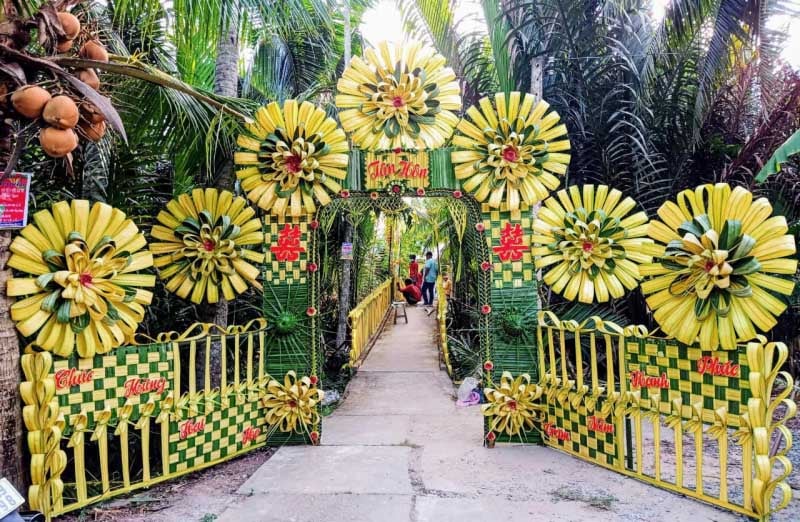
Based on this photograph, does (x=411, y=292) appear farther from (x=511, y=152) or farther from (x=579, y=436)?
(x=579, y=436)

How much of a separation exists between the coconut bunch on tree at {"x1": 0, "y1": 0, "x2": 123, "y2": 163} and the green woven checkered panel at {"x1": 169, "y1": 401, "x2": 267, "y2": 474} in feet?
6.91

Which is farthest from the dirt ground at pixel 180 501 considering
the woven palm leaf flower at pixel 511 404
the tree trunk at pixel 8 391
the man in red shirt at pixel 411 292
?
the man in red shirt at pixel 411 292

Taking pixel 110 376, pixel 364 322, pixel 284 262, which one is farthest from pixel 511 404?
pixel 364 322

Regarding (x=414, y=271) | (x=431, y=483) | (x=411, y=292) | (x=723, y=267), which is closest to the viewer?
(x=723, y=267)

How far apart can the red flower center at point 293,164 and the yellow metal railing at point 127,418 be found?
51.5 inches

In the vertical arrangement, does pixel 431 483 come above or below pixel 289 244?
below

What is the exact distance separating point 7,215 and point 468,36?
→ 5.25 m

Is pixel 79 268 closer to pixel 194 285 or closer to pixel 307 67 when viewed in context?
pixel 194 285

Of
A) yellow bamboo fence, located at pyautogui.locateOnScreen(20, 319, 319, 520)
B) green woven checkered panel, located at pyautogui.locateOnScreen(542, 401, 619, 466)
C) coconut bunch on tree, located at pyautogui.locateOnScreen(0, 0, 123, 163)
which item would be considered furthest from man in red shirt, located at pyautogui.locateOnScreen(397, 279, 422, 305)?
coconut bunch on tree, located at pyautogui.locateOnScreen(0, 0, 123, 163)

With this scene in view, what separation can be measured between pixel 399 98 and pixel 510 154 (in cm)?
101

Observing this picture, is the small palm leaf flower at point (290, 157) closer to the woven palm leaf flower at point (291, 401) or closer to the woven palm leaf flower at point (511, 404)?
the woven palm leaf flower at point (291, 401)

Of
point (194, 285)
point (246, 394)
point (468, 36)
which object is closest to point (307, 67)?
point (468, 36)

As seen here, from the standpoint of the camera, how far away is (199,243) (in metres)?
4.51

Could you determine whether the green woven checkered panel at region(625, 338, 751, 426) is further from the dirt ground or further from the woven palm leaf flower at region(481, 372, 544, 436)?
the dirt ground
